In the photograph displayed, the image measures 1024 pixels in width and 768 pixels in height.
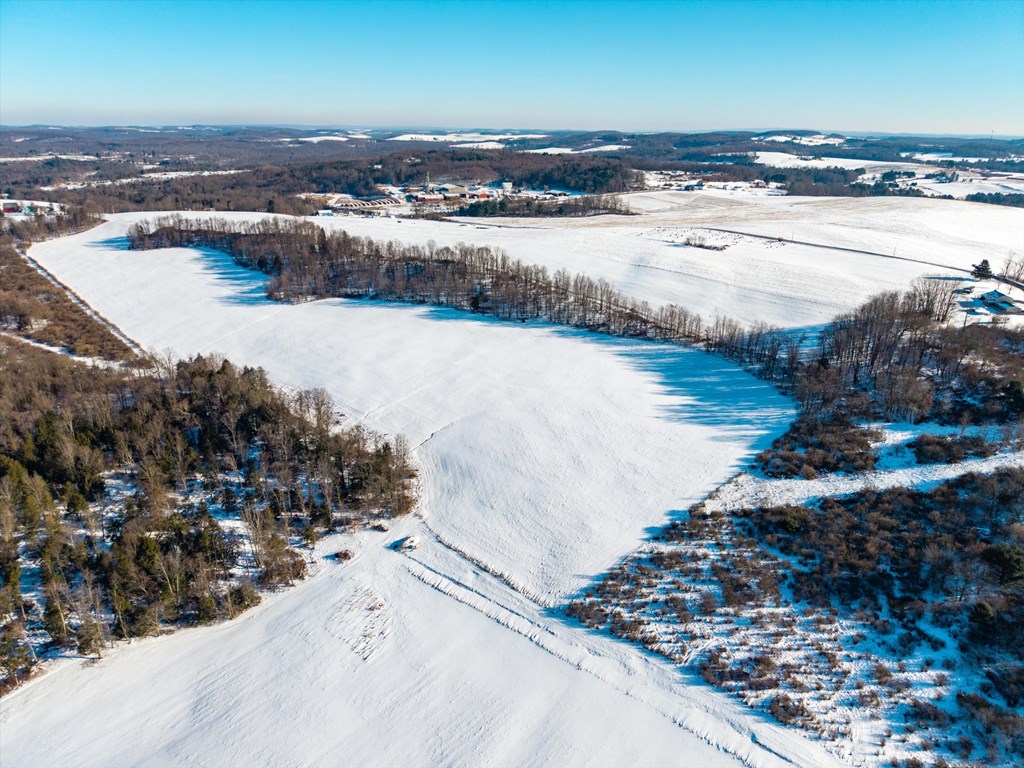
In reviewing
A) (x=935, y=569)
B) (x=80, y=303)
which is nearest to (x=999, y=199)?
(x=935, y=569)

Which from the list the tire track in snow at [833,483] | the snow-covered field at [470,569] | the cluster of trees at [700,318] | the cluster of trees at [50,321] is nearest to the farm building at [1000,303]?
the cluster of trees at [700,318]

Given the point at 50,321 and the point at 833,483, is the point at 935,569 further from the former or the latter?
the point at 50,321

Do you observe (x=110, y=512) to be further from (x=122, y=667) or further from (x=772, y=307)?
(x=772, y=307)

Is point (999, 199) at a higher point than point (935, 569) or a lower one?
higher

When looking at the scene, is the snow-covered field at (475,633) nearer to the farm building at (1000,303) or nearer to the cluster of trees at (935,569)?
the cluster of trees at (935,569)

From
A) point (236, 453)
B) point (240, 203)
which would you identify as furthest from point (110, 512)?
point (240, 203)

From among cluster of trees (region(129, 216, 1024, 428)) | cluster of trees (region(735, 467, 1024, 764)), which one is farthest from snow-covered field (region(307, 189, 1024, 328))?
cluster of trees (region(735, 467, 1024, 764))
